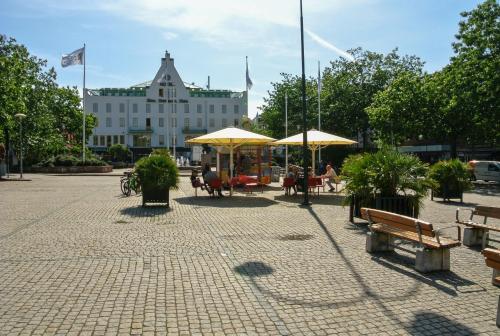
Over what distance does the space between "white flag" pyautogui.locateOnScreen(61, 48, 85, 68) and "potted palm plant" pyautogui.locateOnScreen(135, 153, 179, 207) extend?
98.9 feet

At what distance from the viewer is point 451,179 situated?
17.4m

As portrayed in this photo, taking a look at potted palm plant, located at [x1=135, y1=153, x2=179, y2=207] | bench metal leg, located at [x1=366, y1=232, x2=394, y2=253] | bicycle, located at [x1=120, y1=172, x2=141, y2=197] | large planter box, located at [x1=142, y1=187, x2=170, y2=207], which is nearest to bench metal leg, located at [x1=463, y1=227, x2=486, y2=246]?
bench metal leg, located at [x1=366, y1=232, x2=394, y2=253]

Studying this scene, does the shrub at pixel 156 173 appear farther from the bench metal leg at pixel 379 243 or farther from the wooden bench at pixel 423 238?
the wooden bench at pixel 423 238

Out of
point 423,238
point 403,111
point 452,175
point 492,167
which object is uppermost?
point 403,111

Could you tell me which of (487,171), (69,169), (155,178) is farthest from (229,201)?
(69,169)

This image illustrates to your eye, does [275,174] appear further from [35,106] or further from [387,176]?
[35,106]

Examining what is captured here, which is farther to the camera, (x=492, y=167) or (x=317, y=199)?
(x=492, y=167)

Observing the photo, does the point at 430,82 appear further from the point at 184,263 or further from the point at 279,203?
the point at 184,263

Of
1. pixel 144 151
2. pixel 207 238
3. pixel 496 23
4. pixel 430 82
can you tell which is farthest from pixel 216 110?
pixel 207 238

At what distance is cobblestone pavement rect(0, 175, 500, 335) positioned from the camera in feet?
16.1

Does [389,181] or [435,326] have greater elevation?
[389,181]

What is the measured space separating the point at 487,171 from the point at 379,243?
2695 centimetres

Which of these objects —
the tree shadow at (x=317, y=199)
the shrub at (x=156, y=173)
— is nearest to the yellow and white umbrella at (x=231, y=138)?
the tree shadow at (x=317, y=199)

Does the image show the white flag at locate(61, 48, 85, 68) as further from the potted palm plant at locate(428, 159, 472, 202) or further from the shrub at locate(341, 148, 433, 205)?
the shrub at locate(341, 148, 433, 205)
